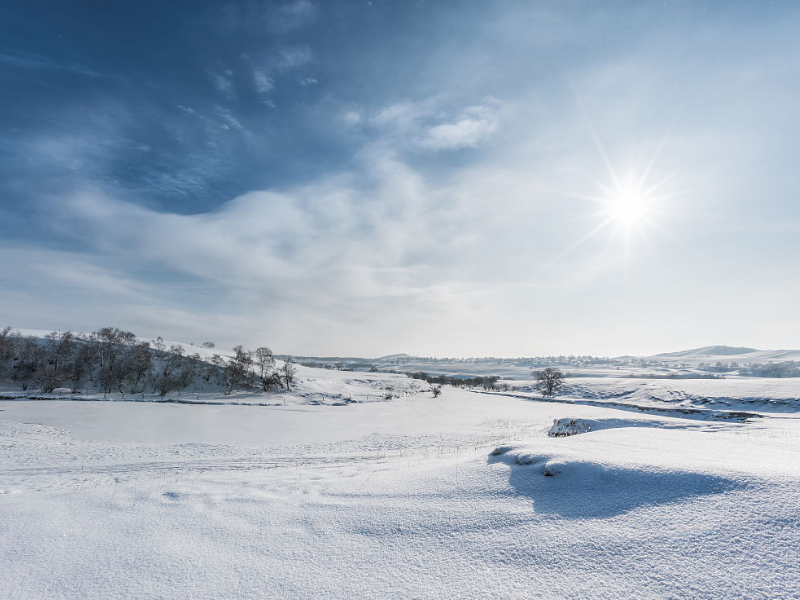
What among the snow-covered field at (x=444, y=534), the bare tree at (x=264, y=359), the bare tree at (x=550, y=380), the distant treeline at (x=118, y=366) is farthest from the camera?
the bare tree at (x=550, y=380)

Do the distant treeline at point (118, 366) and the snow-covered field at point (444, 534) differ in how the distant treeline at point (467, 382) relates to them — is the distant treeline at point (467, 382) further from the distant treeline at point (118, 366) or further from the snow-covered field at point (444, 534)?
the snow-covered field at point (444, 534)

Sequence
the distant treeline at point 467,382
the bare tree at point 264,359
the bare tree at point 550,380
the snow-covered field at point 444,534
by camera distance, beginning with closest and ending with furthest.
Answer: the snow-covered field at point 444,534, the bare tree at point 264,359, the bare tree at point 550,380, the distant treeline at point 467,382

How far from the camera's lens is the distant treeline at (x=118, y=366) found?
180ft

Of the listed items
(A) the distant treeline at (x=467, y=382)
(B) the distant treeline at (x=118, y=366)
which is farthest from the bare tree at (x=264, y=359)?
(A) the distant treeline at (x=467, y=382)

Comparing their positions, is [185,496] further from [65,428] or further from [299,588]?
[65,428]

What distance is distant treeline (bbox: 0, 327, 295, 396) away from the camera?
54.8 meters

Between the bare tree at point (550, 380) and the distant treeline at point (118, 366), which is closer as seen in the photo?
the distant treeline at point (118, 366)

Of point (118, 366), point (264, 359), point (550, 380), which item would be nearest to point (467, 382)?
point (550, 380)

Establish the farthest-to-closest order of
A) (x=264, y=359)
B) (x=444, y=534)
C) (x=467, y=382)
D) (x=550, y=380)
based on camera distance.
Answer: (x=467, y=382) < (x=550, y=380) < (x=264, y=359) < (x=444, y=534)

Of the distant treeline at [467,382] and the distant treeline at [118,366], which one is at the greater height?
the distant treeline at [118,366]

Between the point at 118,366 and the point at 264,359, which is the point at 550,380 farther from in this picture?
the point at 118,366

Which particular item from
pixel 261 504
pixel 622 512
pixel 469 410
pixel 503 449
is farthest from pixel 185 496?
pixel 469 410

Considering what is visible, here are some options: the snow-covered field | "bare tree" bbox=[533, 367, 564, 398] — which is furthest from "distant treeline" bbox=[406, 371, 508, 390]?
the snow-covered field

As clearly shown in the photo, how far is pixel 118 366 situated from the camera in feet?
197
